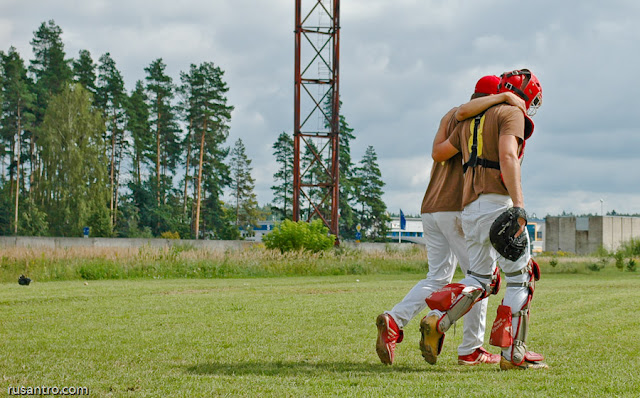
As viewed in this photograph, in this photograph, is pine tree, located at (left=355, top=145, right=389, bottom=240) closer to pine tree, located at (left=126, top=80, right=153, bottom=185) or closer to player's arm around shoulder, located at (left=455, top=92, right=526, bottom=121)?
A: pine tree, located at (left=126, top=80, right=153, bottom=185)

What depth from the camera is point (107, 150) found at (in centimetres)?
6662

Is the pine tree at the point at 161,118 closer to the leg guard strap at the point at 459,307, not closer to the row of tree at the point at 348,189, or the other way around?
the row of tree at the point at 348,189

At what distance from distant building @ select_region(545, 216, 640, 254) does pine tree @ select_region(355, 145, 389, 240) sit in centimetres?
1902

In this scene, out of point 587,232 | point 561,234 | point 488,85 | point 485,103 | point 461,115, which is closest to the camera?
point 485,103

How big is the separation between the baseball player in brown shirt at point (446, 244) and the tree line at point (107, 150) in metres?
53.9

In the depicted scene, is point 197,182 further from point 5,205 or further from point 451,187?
point 451,187

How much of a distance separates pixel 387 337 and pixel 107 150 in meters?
64.5

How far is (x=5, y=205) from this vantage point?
61531 mm

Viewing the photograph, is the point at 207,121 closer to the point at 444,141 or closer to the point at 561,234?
the point at 561,234

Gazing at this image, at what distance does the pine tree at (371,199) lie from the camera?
83.9 m

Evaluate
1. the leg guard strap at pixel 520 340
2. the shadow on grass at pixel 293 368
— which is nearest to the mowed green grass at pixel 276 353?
the shadow on grass at pixel 293 368

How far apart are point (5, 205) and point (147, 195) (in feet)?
44.5

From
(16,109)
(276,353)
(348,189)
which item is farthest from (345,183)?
(276,353)

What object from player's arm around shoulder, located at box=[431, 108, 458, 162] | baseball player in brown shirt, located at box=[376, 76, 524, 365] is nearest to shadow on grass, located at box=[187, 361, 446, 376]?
baseball player in brown shirt, located at box=[376, 76, 524, 365]
